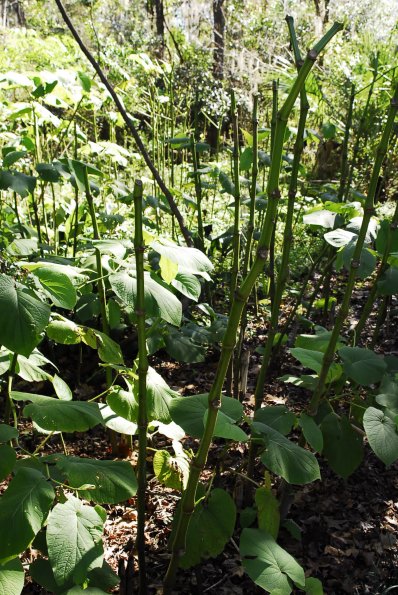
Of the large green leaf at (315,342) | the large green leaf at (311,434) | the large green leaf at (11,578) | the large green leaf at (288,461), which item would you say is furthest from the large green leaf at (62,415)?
the large green leaf at (315,342)

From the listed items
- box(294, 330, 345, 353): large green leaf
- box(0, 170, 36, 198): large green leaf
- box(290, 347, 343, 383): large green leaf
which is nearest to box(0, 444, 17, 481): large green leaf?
box(290, 347, 343, 383): large green leaf

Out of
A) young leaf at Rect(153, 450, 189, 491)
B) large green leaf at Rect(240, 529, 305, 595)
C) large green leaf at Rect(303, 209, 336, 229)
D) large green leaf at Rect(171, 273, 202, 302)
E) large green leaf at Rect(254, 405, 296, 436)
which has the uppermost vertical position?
large green leaf at Rect(303, 209, 336, 229)

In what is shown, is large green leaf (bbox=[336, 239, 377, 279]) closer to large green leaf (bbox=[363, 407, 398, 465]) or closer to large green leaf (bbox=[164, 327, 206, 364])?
large green leaf (bbox=[363, 407, 398, 465])

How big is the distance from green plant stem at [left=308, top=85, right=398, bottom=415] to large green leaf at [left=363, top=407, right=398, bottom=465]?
16 cm

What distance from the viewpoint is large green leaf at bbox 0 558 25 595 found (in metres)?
0.80

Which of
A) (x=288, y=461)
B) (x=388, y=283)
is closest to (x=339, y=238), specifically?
(x=388, y=283)

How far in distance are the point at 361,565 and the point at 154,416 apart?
Answer: 0.80m

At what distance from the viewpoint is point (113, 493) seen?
0.89 meters

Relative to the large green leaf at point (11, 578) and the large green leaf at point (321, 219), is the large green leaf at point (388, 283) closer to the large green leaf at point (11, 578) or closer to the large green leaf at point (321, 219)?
the large green leaf at point (321, 219)

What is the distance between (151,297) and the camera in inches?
40.5

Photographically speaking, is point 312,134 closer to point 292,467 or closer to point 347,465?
point 347,465

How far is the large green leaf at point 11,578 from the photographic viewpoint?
80 cm

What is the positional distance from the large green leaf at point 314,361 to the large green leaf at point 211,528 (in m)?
0.36

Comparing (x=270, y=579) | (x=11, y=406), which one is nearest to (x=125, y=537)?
(x=11, y=406)
